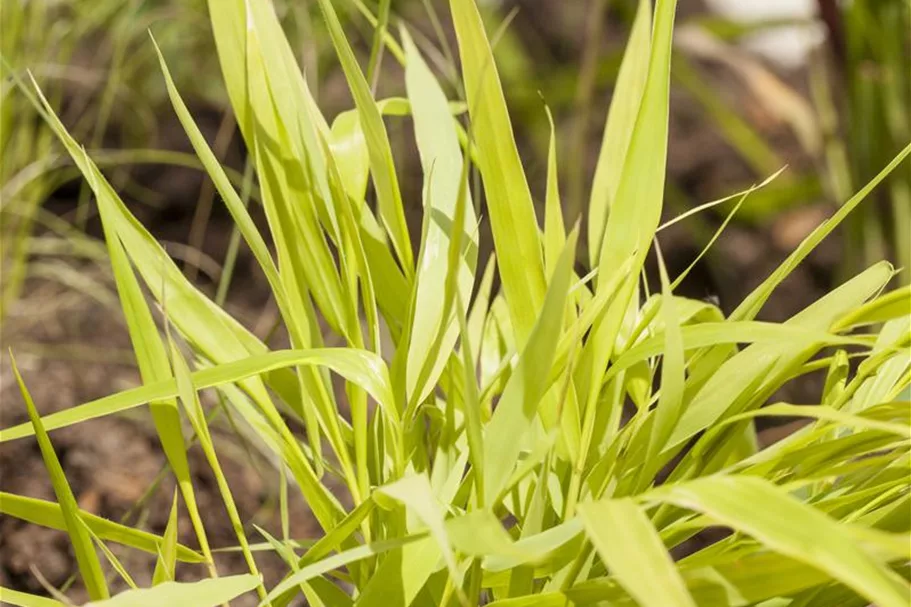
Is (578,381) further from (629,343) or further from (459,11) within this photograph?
(459,11)

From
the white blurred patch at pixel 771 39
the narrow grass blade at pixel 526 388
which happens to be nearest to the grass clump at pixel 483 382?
the narrow grass blade at pixel 526 388

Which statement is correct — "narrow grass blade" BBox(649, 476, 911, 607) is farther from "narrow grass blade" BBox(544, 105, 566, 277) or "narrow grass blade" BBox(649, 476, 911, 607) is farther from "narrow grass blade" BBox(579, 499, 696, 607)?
"narrow grass blade" BBox(544, 105, 566, 277)

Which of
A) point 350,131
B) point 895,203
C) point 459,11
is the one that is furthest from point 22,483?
point 895,203

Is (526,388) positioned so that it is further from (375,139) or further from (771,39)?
(771,39)

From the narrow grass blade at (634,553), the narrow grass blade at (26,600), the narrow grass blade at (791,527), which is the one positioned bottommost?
the narrow grass blade at (26,600)

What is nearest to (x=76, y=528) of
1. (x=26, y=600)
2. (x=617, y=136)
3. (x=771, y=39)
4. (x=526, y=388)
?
(x=26, y=600)

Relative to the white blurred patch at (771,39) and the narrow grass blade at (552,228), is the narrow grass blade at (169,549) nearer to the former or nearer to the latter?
the narrow grass blade at (552,228)

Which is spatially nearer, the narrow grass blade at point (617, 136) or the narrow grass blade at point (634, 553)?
the narrow grass blade at point (634, 553)

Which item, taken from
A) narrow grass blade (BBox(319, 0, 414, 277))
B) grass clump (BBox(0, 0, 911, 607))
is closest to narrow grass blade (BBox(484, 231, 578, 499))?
grass clump (BBox(0, 0, 911, 607))
